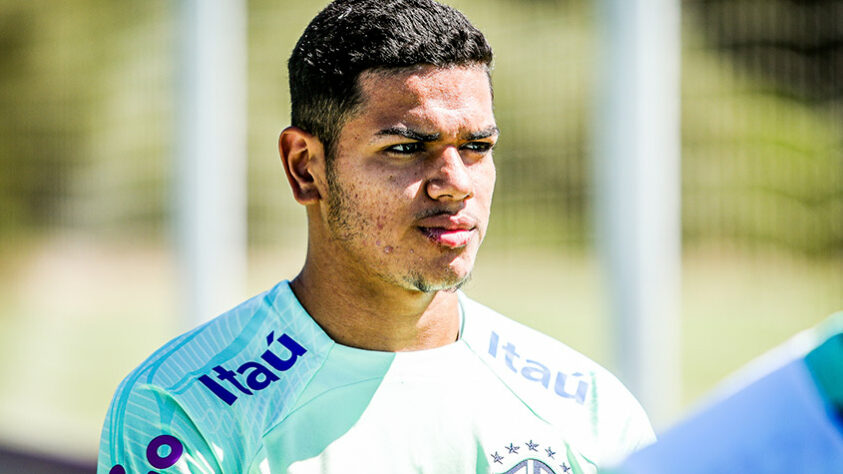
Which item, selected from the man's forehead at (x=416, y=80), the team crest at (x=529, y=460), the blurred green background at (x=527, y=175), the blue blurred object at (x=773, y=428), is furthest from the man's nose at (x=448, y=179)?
the blurred green background at (x=527, y=175)

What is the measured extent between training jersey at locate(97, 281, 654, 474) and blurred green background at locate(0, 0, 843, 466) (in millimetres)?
2252

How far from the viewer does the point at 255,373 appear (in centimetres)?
214

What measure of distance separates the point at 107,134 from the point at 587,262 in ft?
10.3

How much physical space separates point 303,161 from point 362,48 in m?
0.31

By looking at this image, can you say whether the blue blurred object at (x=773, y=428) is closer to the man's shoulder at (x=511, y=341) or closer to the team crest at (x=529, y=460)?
the team crest at (x=529, y=460)

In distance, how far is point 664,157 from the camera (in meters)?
4.46

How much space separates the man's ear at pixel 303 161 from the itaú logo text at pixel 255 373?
325 millimetres

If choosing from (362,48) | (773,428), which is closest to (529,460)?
(362,48)

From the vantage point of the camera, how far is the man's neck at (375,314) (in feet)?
7.29

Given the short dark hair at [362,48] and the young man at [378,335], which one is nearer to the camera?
the young man at [378,335]

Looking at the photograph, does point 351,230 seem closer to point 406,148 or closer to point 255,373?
point 406,148

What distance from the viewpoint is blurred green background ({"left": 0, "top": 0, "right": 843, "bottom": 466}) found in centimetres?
480

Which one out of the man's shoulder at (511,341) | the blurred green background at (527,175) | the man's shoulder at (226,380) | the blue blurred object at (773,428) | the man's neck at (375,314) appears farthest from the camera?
the blurred green background at (527,175)

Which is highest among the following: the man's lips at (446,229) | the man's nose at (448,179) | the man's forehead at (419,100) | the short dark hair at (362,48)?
the short dark hair at (362,48)
